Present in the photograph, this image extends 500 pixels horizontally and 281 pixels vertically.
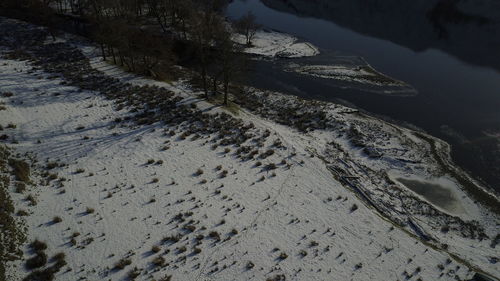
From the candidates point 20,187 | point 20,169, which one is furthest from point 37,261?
point 20,169

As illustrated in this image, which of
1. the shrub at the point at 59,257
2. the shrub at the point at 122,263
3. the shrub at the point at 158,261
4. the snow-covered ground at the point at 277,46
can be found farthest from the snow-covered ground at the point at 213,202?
the snow-covered ground at the point at 277,46

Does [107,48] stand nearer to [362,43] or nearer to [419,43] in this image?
[362,43]

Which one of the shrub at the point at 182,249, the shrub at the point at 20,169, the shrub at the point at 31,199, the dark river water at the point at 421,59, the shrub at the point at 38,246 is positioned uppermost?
the dark river water at the point at 421,59

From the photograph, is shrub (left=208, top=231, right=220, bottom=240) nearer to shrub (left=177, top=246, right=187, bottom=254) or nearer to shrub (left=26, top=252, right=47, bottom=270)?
shrub (left=177, top=246, right=187, bottom=254)

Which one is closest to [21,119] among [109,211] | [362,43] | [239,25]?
[109,211]

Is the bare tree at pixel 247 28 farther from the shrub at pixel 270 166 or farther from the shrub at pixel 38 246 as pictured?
the shrub at pixel 38 246
